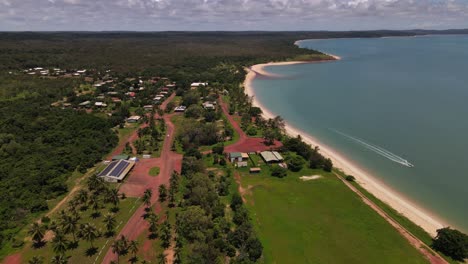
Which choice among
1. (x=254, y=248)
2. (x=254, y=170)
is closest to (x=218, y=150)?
(x=254, y=170)

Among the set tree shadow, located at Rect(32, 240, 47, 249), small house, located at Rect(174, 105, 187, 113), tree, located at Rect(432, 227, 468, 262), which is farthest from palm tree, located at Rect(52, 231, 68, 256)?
small house, located at Rect(174, 105, 187, 113)

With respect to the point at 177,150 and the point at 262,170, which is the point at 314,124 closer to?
the point at 262,170

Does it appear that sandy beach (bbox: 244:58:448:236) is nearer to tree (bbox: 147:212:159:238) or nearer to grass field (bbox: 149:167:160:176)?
grass field (bbox: 149:167:160:176)

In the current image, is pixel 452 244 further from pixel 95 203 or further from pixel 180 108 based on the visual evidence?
pixel 180 108

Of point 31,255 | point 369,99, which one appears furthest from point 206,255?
point 369,99

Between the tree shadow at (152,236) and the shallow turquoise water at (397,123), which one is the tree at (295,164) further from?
the tree shadow at (152,236)

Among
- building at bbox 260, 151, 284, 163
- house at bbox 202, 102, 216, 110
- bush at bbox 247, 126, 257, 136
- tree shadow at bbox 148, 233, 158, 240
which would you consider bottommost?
tree shadow at bbox 148, 233, 158, 240

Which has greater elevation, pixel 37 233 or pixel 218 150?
pixel 218 150
